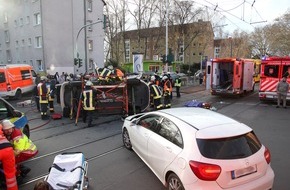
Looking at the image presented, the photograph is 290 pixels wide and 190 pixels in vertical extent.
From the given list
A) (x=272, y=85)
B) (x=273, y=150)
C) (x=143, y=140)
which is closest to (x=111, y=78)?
(x=143, y=140)

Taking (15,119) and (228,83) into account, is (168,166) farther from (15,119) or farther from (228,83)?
(228,83)

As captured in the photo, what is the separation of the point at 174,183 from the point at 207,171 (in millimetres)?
776

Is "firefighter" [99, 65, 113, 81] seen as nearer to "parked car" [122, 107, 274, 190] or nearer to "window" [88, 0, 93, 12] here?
"parked car" [122, 107, 274, 190]

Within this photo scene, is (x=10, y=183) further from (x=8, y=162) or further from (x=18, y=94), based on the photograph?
(x=18, y=94)

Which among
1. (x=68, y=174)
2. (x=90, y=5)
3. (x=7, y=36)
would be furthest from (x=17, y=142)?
(x=7, y=36)

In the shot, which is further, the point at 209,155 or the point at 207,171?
the point at 209,155

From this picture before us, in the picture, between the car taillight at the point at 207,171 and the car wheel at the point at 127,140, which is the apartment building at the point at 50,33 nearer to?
the car wheel at the point at 127,140

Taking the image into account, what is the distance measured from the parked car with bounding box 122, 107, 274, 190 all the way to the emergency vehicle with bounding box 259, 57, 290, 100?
11.5 meters

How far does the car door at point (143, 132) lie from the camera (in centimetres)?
568

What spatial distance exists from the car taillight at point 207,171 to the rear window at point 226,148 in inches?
6.0

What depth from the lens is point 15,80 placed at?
18625 millimetres

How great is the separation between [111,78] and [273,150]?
6.98 metres

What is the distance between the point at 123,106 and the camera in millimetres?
11266

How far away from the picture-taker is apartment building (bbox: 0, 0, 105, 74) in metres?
32.6
